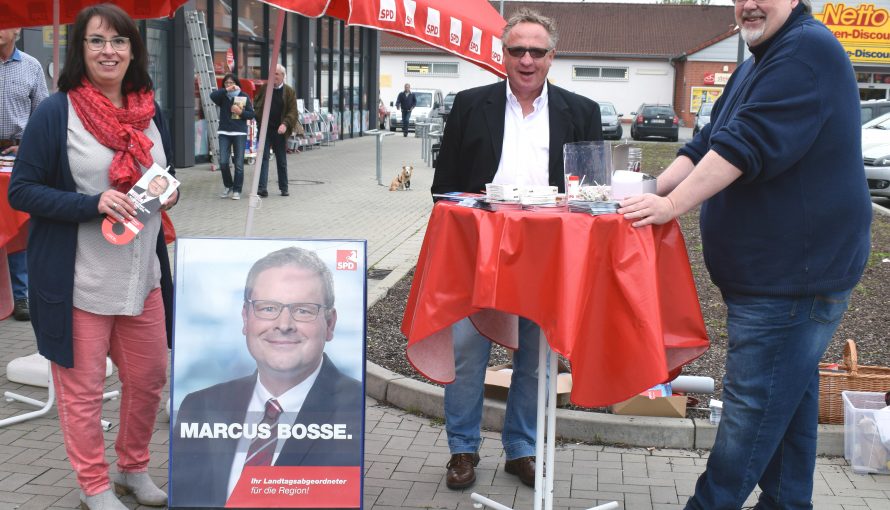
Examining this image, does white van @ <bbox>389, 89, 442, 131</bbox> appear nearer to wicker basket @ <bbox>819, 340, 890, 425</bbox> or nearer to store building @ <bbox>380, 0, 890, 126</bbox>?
store building @ <bbox>380, 0, 890, 126</bbox>

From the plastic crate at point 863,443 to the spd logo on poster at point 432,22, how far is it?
2666 mm

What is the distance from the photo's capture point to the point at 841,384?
511 cm

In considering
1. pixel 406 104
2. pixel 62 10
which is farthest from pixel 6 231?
pixel 406 104

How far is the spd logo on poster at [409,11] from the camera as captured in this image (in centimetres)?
455

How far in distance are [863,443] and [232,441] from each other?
116 inches

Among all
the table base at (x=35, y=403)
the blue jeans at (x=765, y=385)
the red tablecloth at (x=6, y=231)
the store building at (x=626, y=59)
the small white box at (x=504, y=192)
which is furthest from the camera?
the store building at (x=626, y=59)

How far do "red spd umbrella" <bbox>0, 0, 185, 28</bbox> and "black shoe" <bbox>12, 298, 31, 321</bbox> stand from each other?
215 cm

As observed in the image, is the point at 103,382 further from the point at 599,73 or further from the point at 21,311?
the point at 599,73

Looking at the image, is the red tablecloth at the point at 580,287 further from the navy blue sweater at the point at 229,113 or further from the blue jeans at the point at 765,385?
the navy blue sweater at the point at 229,113

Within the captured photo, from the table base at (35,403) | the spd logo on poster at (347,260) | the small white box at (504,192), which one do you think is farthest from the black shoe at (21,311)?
the small white box at (504,192)

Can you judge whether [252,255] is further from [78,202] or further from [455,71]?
[455,71]

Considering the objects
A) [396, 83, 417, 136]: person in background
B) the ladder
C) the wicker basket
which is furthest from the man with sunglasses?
[396, 83, 417, 136]: person in background

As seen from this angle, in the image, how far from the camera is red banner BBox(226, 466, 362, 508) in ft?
12.6

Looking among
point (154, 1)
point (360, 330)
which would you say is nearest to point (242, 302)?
point (360, 330)
